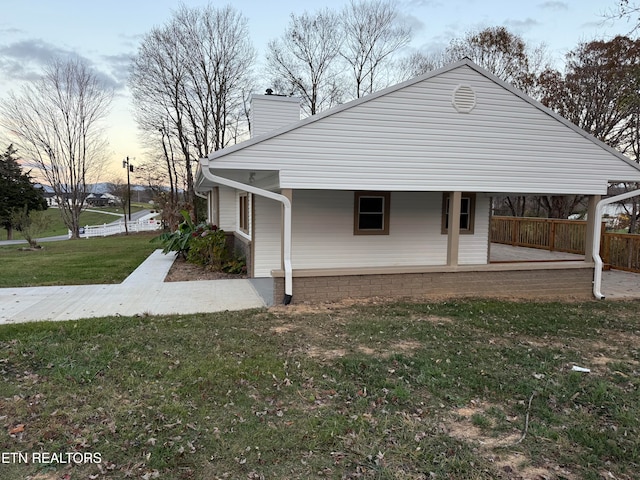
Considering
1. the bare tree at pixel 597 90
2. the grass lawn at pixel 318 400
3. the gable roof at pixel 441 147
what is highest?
the bare tree at pixel 597 90

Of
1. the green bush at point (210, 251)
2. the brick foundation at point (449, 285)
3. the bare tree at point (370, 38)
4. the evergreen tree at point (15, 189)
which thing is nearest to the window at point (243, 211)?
the green bush at point (210, 251)

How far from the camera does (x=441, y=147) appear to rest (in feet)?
25.4

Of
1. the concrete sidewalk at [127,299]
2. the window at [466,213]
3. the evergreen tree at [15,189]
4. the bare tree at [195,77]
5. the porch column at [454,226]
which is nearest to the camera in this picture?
the concrete sidewalk at [127,299]

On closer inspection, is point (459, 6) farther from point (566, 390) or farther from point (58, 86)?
point (58, 86)

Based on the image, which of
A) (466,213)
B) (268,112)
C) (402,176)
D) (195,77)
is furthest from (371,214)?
(195,77)

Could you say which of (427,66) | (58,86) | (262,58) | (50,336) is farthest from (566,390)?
(58,86)

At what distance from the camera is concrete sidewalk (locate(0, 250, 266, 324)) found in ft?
20.7

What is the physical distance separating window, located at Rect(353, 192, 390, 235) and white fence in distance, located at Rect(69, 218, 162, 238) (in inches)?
877

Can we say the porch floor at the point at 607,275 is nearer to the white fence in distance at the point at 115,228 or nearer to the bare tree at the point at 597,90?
the bare tree at the point at 597,90

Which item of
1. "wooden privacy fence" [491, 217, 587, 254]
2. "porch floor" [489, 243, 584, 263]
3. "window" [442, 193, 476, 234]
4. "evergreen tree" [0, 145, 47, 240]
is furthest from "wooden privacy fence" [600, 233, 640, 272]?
"evergreen tree" [0, 145, 47, 240]

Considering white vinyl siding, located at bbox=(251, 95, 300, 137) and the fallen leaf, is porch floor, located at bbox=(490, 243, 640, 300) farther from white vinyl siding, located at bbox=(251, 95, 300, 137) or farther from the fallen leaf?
the fallen leaf

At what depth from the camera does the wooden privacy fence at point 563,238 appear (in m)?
11.2

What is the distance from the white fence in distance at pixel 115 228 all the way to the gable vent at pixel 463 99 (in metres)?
24.7

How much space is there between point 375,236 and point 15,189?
36.1 metres
